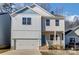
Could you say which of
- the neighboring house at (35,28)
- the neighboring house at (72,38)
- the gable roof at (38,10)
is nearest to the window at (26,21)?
the neighboring house at (35,28)

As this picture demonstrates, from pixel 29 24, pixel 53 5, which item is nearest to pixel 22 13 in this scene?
pixel 29 24

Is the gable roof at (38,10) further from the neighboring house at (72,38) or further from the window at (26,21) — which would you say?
the neighboring house at (72,38)

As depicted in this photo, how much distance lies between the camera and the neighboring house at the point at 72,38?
354cm

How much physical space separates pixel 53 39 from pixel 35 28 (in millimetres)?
252

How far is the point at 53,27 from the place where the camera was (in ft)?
11.7

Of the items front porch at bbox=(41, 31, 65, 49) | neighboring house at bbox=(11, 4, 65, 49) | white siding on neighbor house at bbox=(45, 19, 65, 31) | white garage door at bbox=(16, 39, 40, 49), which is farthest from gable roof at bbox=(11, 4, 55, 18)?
white garage door at bbox=(16, 39, 40, 49)

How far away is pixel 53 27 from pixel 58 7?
247mm

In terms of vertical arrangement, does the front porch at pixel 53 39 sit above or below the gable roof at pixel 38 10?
below

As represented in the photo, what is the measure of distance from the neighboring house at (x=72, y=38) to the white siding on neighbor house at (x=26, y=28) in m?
0.34

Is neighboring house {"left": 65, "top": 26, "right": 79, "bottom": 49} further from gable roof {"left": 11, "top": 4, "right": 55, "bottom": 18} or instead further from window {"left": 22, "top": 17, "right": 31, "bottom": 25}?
window {"left": 22, "top": 17, "right": 31, "bottom": 25}

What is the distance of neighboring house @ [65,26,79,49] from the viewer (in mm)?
3535

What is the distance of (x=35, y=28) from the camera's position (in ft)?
11.7

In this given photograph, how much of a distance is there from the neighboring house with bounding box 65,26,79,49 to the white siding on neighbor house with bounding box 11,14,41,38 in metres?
0.34
